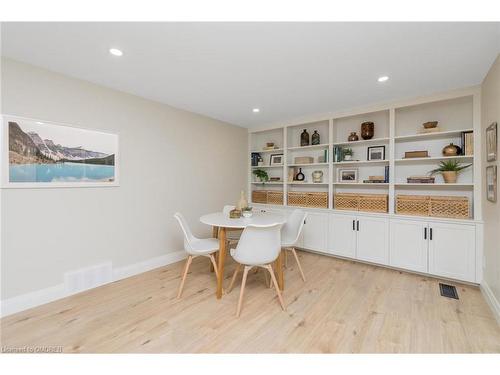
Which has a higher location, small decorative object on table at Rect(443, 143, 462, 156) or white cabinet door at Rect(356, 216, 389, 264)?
small decorative object on table at Rect(443, 143, 462, 156)

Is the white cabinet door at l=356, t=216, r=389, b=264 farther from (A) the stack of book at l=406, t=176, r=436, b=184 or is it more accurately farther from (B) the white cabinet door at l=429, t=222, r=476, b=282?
(A) the stack of book at l=406, t=176, r=436, b=184

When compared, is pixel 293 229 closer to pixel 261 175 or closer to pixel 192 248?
pixel 192 248

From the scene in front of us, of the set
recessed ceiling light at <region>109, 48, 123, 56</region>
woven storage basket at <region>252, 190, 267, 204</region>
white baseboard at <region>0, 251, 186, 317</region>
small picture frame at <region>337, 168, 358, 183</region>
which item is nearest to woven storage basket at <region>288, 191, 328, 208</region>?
small picture frame at <region>337, 168, 358, 183</region>

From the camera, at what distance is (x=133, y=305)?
7.34ft

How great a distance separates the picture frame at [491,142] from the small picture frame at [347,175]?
60.1 inches

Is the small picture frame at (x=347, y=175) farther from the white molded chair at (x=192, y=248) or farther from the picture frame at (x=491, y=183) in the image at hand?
the white molded chair at (x=192, y=248)

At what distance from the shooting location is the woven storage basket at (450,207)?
108 inches

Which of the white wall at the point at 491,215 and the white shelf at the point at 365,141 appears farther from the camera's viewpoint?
the white shelf at the point at 365,141

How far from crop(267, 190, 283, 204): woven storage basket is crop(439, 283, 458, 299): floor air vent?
97.5 inches

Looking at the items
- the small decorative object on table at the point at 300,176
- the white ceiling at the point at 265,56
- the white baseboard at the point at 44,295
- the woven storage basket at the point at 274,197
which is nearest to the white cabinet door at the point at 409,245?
the small decorative object on table at the point at 300,176

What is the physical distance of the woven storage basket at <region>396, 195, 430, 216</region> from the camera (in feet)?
9.73

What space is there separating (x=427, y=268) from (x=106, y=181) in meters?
4.06
